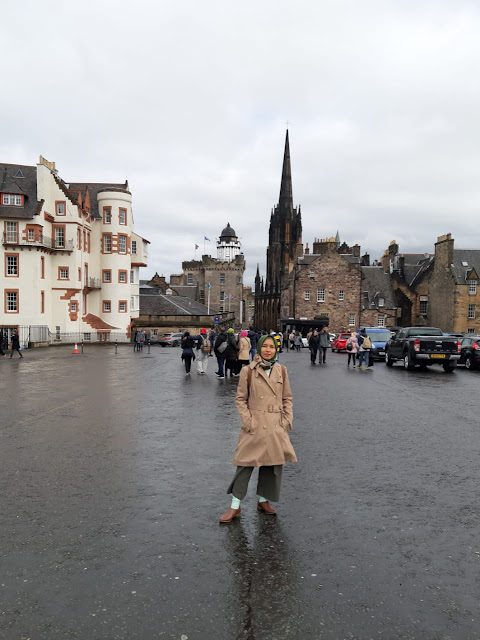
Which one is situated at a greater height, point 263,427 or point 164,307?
point 164,307

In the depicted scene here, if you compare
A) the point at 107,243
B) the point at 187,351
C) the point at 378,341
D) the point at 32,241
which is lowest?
A: the point at 378,341

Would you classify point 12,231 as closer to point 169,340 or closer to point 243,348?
point 169,340

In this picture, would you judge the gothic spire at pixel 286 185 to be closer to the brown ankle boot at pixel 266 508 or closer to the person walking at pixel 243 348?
the person walking at pixel 243 348

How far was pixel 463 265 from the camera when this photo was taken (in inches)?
2359

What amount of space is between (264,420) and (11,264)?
39.0 metres

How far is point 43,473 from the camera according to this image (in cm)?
675

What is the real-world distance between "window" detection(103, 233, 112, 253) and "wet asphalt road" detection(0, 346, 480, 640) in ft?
133

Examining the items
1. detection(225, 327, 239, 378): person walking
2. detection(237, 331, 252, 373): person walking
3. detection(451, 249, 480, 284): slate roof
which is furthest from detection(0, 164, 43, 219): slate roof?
detection(451, 249, 480, 284): slate roof

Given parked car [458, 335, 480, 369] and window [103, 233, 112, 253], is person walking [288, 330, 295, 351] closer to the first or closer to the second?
window [103, 233, 112, 253]

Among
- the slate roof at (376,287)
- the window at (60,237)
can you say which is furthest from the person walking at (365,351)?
the slate roof at (376,287)

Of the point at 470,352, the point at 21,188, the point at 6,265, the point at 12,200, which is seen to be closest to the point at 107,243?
the point at 21,188

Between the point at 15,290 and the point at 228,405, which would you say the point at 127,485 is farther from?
the point at 15,290

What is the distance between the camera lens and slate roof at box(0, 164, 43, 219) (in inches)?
1563

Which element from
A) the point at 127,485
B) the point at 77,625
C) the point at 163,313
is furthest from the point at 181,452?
the point at 163,313
